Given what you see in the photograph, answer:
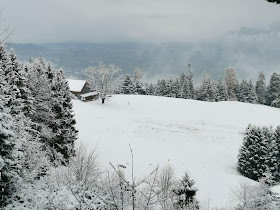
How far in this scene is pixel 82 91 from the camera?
59031mm

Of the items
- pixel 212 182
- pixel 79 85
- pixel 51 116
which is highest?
pixel 79 85

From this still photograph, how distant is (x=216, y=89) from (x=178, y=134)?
42.3 metres

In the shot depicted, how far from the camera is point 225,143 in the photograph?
3766cm

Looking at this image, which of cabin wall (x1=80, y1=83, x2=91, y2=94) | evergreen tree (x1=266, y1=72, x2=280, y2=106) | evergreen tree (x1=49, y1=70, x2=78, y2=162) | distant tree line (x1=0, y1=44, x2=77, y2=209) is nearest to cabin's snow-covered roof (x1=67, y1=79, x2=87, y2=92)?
cabin wall (x1=80, y1=83, x2=91, y2=94)

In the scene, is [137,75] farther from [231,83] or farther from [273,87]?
[273,87]

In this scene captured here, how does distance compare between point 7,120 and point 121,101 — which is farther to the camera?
point 121,101

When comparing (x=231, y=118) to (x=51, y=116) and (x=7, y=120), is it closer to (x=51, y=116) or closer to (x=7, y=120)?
(x=51, y=116)

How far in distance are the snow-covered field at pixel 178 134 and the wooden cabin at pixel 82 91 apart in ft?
13.3

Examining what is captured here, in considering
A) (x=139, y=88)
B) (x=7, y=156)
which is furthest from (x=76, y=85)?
(x=7, y=156)

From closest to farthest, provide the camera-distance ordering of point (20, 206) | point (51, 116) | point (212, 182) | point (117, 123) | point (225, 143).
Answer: point (20, 206)
point (51, 116)
point (212, 182)
point (225, 143)
point (117, 123)

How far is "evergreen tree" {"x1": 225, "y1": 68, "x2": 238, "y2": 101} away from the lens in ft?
258

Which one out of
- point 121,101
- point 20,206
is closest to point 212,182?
point 20,206

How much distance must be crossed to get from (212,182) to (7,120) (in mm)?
22975

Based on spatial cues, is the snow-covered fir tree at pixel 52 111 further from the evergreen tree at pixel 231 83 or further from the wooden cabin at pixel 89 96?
the evergreen tree at pixel 231 83
